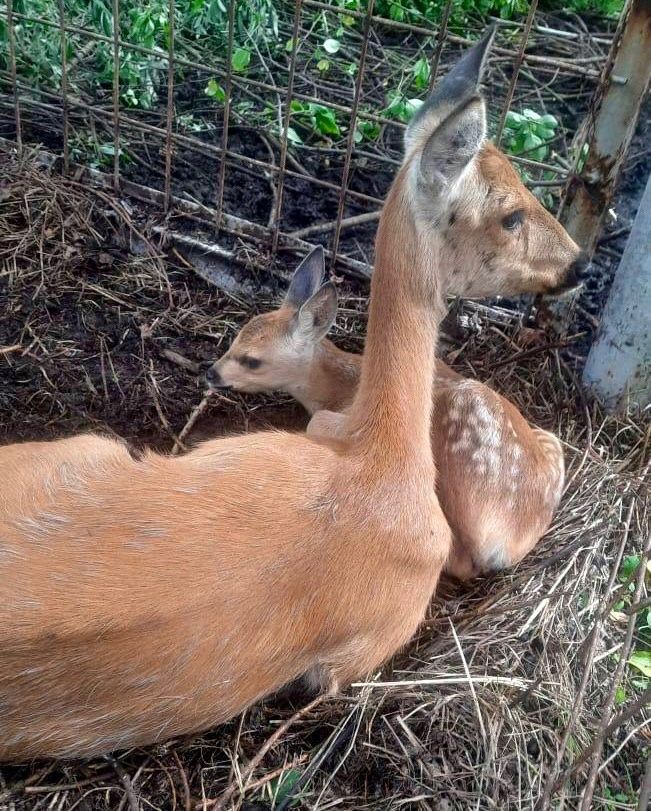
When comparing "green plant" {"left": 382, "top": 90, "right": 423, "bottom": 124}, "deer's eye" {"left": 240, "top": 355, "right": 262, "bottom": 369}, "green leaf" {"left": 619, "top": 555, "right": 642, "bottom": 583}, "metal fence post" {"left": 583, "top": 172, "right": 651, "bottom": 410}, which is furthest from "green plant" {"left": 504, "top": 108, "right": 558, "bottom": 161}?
"green leaf" {"left": 619, "top": 555, "right": 642, "bottom": 583}

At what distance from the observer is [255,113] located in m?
5.78

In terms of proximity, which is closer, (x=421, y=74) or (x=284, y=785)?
(x=284, y=785)

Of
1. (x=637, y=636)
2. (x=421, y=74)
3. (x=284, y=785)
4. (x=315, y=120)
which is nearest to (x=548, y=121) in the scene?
(x=421, y=74)

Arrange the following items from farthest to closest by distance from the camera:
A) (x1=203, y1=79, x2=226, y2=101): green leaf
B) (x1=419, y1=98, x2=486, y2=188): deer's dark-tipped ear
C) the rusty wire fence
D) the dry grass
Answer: (x1=203, y1=79, x2=226, y2=101): green leaf → the rusty wire fence → (x1=419, y1=98, x2=486, y2=188): deer's dark-tipped ear → the dry grass

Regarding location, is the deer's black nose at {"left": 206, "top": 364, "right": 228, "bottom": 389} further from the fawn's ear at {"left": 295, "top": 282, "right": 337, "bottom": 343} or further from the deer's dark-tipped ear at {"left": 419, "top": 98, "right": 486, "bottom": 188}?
the deer's dark-tipped ear at {"left": 419, "top": 98, "right": 486, "bottom": 188}

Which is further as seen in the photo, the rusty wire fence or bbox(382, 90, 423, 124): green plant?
bbox(382, 90, 423, 124): green plant

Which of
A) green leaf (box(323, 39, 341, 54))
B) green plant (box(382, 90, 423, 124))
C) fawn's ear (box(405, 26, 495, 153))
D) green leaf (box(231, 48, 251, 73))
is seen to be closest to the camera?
fawn's ear (box(405, 26, 495, 153))

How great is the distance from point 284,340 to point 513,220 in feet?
4.57

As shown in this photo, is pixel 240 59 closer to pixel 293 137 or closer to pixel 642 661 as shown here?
pixel 293 137

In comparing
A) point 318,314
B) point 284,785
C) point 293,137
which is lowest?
point 284,785

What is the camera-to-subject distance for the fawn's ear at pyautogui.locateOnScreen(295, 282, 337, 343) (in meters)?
4.26

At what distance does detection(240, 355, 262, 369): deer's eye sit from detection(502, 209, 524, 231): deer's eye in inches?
57.9

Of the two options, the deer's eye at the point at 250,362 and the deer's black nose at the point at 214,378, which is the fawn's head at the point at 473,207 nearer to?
the deer's eye at the point at 250,362

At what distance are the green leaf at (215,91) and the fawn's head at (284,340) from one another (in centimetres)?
187
